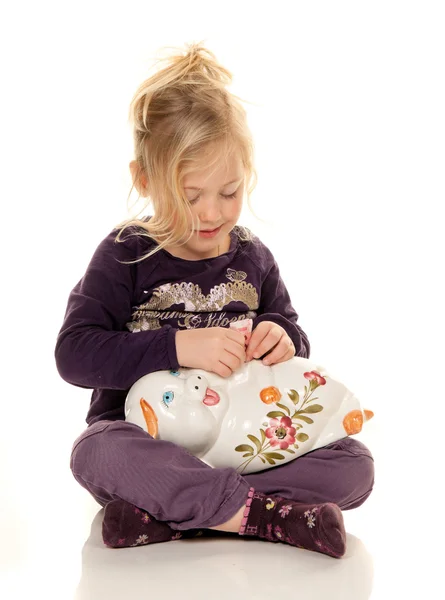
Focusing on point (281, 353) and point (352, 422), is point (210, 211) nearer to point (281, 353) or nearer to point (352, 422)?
point (281, 353)

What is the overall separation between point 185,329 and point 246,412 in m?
0.20

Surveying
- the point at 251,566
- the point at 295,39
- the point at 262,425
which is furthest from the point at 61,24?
the point at 251,566

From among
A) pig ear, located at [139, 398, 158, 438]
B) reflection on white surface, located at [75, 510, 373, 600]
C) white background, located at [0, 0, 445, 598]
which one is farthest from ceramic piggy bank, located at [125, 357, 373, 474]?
white background, located at [0, 0, 445, 598]

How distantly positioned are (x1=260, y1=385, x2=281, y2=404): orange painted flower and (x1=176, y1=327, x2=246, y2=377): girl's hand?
2.1 inches

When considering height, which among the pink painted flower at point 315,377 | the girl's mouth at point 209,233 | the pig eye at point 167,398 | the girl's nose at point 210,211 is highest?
the girl's nose at point 210,211

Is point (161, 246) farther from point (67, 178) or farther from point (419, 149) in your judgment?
point (419, 149)

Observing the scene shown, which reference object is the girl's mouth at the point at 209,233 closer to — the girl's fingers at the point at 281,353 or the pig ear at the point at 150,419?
the girl's fingers at the point at 281,353

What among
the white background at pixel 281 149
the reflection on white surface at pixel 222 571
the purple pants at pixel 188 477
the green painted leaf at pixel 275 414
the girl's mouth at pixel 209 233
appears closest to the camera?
the reflection on white surface at pixel 222 571

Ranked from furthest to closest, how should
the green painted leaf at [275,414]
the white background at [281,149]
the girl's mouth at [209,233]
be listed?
the white background at [281,149], the girl's mouth at [209,233], the green painted leaf at [275,414]

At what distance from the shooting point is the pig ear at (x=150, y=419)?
4.66 ft

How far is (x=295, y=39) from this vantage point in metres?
2.72

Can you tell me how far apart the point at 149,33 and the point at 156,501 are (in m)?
1.60

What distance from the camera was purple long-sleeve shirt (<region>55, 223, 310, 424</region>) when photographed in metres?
1.49

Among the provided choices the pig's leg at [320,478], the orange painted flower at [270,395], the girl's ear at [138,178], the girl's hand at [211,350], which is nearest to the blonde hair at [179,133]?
the girl's ear at [138,178]
